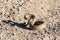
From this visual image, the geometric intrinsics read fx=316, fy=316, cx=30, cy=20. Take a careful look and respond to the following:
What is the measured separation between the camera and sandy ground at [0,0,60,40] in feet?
29.6

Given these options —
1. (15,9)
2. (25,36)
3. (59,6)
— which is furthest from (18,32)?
(59,6)

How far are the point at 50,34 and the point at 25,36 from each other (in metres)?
0.74

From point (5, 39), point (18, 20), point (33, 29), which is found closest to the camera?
point (5, 39)

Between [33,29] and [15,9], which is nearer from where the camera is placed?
[33,29]

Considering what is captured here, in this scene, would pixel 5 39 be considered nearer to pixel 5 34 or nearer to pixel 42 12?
pixel 5 34

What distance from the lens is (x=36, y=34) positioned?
916 cm

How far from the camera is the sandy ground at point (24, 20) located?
903 centimetres

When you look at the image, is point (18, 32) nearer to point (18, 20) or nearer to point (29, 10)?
point (18, 20)

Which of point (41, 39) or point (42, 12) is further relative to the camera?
point (42, 12)

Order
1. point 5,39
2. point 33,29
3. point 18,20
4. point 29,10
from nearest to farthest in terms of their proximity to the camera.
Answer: point 5,39, point 33,29, point 18,20, point 29,10

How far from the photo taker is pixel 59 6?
470 inches

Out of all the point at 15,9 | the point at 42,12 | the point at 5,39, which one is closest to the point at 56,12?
the point at 42,12

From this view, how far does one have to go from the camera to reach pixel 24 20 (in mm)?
10719

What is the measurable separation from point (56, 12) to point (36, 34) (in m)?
2.20
